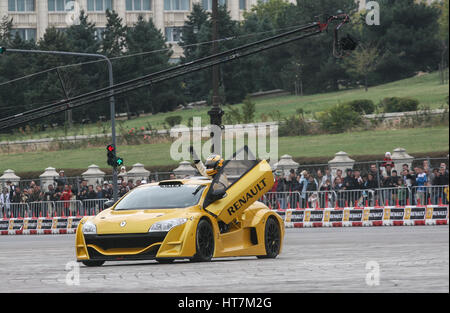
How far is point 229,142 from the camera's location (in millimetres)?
60656

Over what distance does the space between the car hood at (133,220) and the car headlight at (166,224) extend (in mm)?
67

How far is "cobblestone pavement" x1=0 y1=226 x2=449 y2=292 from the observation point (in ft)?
33.2

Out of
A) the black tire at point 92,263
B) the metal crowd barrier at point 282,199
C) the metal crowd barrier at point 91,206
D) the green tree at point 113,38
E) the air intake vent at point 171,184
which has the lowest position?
the metal crowd barrier at point 91,206

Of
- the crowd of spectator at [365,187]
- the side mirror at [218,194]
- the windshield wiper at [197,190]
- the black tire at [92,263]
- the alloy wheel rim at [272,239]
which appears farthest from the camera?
the crowd of spectator at [365,187]

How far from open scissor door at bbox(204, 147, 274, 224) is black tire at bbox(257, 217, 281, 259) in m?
0.78

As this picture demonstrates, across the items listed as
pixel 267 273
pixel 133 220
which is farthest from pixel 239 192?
pixel 267 273

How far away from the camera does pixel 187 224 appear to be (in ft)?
48.0

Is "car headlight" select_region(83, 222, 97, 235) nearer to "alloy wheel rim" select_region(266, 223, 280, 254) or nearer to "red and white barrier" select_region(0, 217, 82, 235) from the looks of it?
"alloy wheel rim" select_region(266, 223, 280, 254)

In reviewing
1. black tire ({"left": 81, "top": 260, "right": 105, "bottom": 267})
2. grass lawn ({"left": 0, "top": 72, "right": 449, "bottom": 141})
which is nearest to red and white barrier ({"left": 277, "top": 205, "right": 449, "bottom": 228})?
black tire ({"left": 81, "top": 260, "right": 105, "bottom": 267})

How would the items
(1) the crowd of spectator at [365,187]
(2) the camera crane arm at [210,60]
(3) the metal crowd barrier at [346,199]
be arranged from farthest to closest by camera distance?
1. (1) the crowd of spectator at [365,187]
2. (3) the metal crowd barrier at [346,199]
3. (2) the camera crane arm at [210,60]

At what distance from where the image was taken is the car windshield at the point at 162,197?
613 inches

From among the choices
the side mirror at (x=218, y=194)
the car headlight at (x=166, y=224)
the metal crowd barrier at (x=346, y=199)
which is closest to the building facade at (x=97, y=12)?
the metal crowd barrier at (x=346, y=199)

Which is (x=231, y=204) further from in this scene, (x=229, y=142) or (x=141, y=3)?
(x=141, y=3)

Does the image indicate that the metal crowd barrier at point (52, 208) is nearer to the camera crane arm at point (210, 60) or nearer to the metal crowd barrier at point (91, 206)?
the metal crowd barrier at point (91, 206)
